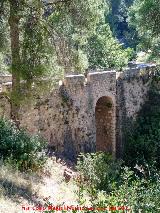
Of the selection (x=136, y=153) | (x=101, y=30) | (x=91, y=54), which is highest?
(x=101, y=30)

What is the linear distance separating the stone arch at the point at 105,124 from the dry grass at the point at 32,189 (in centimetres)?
667

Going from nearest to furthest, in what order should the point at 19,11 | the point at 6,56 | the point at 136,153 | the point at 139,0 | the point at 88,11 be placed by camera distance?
the point at 19,11, the point at 88,11, the point at 6,56, the point at 136,153, the point at 139,0

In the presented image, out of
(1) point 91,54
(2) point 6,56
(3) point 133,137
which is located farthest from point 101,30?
(2) point 6,56

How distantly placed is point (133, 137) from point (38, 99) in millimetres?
5923

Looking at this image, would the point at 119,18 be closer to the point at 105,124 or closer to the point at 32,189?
the point at 105,124

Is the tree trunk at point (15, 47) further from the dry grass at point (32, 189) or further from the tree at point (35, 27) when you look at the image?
the dry grass at point (32, 189)

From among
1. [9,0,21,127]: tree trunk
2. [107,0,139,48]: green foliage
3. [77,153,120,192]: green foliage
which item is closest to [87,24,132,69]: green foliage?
[77,153,120,192]: green foliage

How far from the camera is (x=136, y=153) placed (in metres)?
18.8

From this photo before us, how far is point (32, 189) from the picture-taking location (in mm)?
10352

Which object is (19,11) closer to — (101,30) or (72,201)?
(72,201)

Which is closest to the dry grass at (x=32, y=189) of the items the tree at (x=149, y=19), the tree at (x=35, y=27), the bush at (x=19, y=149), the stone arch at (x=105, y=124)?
the bush at (x=19, y=149)

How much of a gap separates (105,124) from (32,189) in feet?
31.6

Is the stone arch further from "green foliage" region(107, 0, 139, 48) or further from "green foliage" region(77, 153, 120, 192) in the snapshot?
"green foliage" region(107, 0, 139, 48)

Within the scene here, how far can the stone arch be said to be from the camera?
757 inches
